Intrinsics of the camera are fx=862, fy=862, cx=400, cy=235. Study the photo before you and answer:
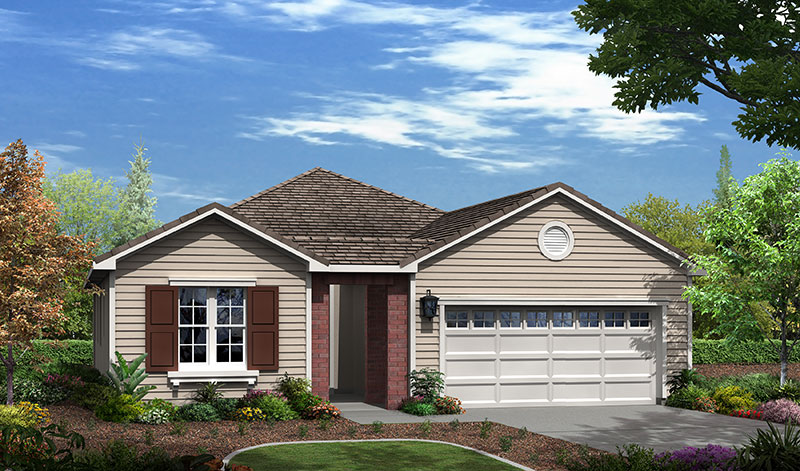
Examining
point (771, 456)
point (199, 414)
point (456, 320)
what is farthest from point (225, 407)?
point (771, 456)

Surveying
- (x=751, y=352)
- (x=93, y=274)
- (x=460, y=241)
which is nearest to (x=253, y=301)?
(x=93, y=274)

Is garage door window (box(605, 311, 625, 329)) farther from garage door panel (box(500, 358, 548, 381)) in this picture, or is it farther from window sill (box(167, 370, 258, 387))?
window sill (box(167, 370, 258, 387))

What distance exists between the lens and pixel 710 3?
13.2 meters

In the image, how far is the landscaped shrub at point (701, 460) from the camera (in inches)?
408

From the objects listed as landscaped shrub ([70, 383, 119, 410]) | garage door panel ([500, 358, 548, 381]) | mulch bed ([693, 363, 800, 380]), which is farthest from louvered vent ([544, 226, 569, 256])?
mulch bed ([693, 363, 800, 380])

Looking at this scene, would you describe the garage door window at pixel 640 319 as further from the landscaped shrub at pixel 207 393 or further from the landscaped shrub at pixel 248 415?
the landscaped shrub at pixel 207 393

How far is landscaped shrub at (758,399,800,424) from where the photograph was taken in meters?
17.5

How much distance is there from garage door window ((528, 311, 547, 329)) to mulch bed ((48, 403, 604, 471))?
3.84m

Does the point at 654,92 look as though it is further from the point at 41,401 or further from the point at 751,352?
the point at 751,352

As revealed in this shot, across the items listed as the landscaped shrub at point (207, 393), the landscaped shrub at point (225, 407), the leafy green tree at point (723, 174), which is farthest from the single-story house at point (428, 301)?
the leafy green tree at point (723, 174)

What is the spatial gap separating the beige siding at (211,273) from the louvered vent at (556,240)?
5.55 metres

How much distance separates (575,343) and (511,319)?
1.60 meters

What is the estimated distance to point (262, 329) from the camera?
17.6m

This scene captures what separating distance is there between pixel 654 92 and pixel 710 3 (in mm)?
1798
